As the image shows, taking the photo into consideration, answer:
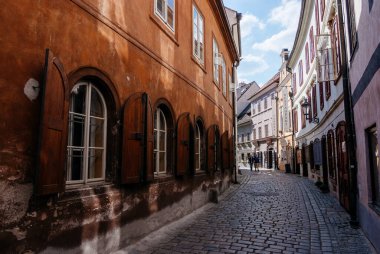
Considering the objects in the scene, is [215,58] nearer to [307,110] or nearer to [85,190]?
[307,110]

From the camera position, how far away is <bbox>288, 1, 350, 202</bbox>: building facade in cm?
980

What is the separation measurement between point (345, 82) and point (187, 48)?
4.06m

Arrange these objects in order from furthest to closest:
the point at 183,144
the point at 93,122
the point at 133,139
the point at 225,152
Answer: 1. the point at 225,152
2. the point at 183,144
3. the point at 133,139
4. the point at 93,122

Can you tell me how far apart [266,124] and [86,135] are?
32.6 meters

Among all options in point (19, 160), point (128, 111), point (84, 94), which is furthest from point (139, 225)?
point (19, 160)

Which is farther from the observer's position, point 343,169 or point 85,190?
point 343,169

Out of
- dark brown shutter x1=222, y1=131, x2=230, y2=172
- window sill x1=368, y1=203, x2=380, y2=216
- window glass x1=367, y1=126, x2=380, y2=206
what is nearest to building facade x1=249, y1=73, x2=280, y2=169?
dark brown shutter x1=222, y1=131, x2=230, y2=172

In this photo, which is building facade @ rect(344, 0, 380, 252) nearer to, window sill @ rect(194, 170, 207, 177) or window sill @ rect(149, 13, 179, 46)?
window sill @ rect(149, 13, 179, 46)

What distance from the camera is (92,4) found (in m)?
4.69

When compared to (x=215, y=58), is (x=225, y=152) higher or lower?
lower

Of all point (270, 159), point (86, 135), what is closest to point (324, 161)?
point (86, 135)

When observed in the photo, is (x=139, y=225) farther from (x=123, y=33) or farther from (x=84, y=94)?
(x=123, y=33)

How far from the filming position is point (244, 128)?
43781 mm

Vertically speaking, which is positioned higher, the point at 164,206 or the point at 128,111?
the point at 128,111
